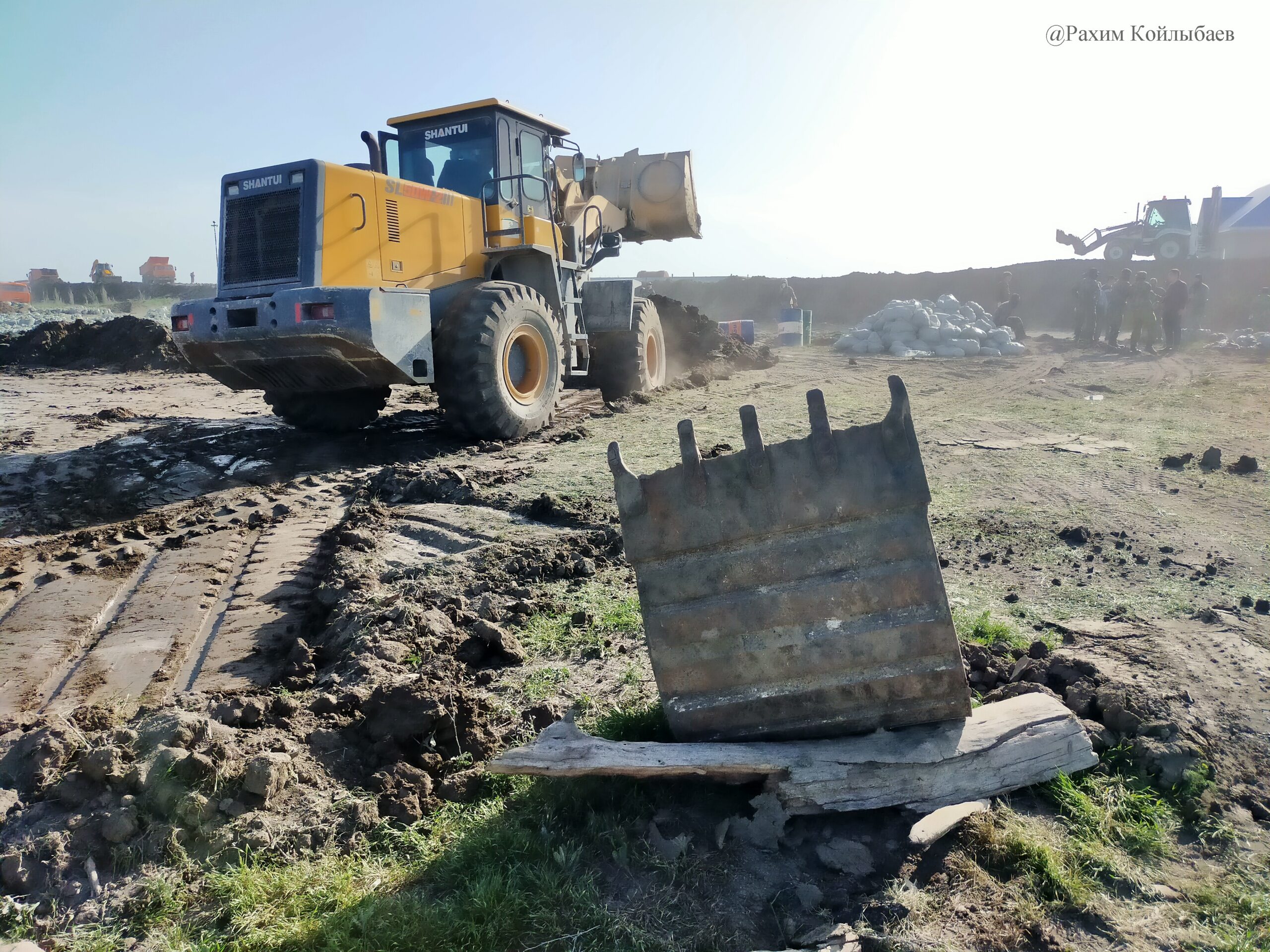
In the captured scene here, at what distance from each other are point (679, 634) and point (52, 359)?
1826 centimetres

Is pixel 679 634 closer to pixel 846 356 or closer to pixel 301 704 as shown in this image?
pixel 301 704

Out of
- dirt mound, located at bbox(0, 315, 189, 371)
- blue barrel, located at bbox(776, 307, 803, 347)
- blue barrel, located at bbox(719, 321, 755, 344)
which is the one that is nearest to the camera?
dirt mound, located at bbox(0, 315, 189, 371)

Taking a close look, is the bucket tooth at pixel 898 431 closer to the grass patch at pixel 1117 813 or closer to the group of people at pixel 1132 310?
the grass patch at pixel 1117 813

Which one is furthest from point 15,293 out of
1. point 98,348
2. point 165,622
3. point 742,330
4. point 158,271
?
point 165,622

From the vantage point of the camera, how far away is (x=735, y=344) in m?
18.0

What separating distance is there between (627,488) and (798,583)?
614 millimetres

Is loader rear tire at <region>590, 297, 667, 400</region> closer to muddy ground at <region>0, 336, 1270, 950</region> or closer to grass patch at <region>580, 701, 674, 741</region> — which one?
muddy ground at <region>0, 336, 1270, 950</region>

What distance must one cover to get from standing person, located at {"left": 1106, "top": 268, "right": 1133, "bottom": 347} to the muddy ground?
1329 cm

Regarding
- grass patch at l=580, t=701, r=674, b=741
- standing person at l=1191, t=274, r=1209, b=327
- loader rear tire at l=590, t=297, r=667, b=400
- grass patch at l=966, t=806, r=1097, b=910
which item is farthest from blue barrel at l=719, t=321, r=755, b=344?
grass patch at l=966, t=806, r=1097, b=910

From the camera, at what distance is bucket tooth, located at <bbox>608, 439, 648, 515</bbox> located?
2.59 meters

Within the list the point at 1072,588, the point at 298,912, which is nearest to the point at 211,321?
the point at 298,912

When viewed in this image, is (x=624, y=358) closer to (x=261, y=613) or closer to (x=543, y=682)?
(x=261, y=613)

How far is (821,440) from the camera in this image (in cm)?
252

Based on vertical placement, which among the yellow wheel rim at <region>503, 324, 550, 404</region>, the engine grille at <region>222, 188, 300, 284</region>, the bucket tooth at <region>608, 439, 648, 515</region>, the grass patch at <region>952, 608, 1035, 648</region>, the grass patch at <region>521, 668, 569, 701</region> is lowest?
the grass patch at <region>521, 668, 569, 701</region>
